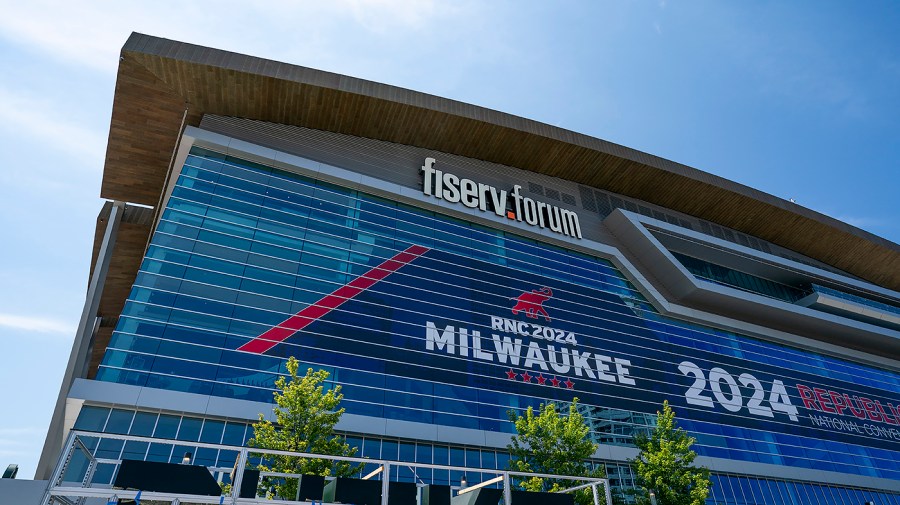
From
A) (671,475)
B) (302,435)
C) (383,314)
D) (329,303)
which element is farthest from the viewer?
(383,314)

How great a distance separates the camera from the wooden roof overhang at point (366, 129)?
32.2 meters

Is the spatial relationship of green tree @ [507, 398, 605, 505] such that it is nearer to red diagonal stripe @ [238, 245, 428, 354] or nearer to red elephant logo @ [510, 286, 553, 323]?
red diagonal stripe @ [238, 245, 428, 354]

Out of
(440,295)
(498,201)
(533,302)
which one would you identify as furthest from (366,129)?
(533,302)

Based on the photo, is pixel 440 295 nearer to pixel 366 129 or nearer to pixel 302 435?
pixel 366 129

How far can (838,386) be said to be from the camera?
149 ft

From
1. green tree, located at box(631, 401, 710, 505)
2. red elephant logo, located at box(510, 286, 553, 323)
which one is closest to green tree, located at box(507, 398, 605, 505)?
green tree, located at box(631, 401, 710, 505)

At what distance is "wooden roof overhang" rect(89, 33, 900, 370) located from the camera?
105 feet

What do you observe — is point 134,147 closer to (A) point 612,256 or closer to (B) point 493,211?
(B) point 493,211

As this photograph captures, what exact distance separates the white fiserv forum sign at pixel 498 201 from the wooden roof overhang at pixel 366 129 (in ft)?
10.2

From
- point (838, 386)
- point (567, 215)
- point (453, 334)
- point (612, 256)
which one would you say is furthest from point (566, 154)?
point (838, 386)

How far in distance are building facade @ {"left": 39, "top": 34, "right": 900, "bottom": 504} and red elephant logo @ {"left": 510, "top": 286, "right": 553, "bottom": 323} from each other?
17 centimetres

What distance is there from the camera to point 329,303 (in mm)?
28281

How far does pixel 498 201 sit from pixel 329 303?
50.0ft

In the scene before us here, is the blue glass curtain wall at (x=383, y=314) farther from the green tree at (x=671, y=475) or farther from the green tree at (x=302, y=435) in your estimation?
the green tree at (x=671, y=475)
